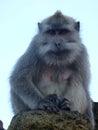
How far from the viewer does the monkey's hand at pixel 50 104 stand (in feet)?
19.4

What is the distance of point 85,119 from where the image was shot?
548cm

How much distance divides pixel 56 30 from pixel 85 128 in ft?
9.92

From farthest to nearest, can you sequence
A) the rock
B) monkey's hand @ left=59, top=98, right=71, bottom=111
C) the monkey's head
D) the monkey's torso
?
the monkey's head < the monkey's torso < monkey's hand @ left=59, top=98, right=71, bottom=111 < the rock

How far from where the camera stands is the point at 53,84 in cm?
765

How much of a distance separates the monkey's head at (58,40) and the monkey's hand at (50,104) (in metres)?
1.10

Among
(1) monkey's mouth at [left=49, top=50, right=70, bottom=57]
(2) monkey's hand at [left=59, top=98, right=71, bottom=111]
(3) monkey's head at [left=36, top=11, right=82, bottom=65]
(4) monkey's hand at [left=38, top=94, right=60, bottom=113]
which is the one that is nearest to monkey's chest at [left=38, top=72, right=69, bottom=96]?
(3) monkey's head at [left=36, top=11, right=82, bottom=65]

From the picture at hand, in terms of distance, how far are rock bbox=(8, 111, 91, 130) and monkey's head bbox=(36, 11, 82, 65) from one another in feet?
6.95

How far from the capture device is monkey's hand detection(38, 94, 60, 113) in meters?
5.91

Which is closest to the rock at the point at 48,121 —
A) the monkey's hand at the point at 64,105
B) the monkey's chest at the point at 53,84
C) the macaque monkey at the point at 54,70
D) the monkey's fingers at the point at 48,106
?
the monkey's fingers at the point at 48,106

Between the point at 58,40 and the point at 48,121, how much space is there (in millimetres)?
2500

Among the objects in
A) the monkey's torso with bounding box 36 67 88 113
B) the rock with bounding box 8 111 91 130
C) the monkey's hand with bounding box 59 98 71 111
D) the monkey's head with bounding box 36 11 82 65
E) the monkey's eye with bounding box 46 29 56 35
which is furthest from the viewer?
the monkey's eye with bounding box 46 29 56 35

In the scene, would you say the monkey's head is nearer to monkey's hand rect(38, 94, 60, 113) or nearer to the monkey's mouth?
the monkey's mouth

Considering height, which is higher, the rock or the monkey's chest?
the monkey's chest

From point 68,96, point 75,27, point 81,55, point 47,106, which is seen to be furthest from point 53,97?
point 75,27
